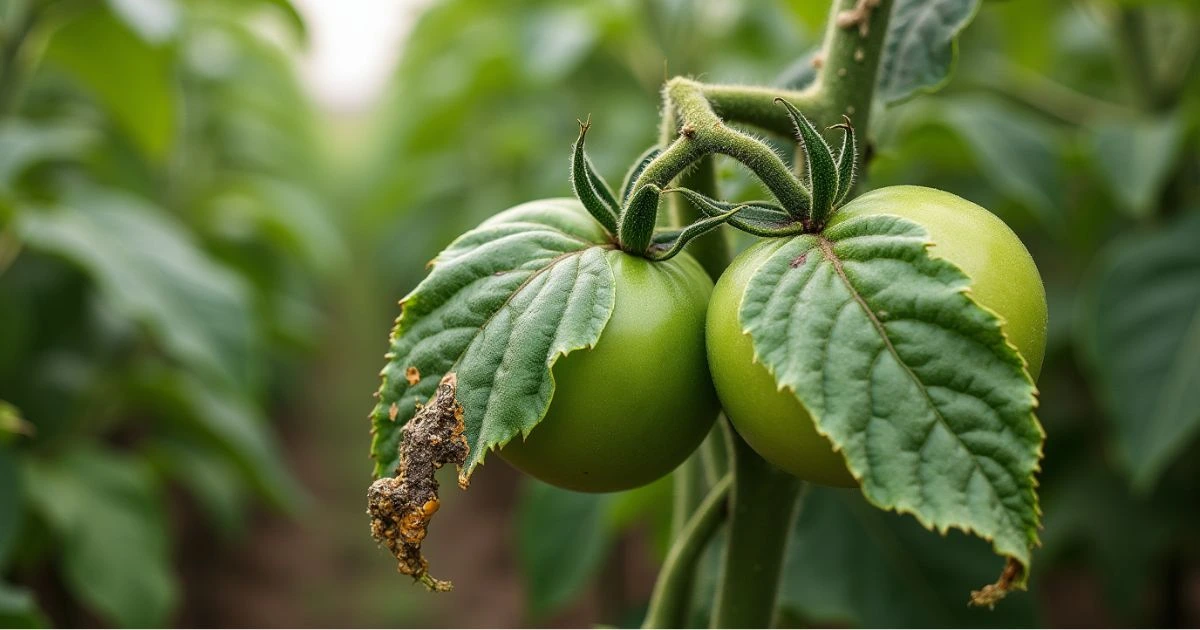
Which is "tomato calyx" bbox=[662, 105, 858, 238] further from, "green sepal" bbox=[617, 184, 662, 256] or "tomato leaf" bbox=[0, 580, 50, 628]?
"tomato leaf" bbox=[0, 580, 50, 628]

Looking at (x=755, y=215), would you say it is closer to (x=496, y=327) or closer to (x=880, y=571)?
(x=496, y=327)

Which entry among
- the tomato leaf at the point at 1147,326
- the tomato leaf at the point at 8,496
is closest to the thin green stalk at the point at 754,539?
the tomato leaf at the point at 1147,326

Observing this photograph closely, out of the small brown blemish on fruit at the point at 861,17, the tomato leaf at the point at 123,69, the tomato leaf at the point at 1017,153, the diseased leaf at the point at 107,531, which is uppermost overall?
the tomato leaf at the point at 123,69

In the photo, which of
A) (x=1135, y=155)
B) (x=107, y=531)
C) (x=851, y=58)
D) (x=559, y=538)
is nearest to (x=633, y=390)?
(x=851, y=58)

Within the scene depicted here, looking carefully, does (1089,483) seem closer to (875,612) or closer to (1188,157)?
(1188,157)

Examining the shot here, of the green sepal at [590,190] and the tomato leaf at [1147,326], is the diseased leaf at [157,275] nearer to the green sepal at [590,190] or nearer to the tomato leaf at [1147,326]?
the green sepal at [590,190]

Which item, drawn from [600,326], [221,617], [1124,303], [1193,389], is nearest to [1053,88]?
[1124,303]
